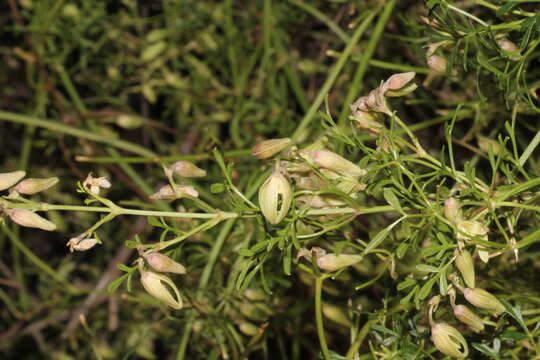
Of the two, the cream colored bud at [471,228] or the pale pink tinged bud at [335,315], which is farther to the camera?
the pale pink tinged bud at [335,315]

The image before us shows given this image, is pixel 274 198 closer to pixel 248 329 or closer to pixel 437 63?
pixel 437 63

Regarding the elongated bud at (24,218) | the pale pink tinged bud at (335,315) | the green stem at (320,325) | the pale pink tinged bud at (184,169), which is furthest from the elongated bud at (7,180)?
the pale pink tinged bud at (335,315)

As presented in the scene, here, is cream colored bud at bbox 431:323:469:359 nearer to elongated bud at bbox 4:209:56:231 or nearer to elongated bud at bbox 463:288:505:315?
elongated bud at bbox 463:288:505:315

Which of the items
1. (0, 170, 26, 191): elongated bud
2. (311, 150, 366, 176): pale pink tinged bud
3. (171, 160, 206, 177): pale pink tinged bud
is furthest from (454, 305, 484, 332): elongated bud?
(0, 170, 26, 191): elongated bud

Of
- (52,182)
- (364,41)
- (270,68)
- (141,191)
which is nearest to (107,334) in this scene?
(141,191)

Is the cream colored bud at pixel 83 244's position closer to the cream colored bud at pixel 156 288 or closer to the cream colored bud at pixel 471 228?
the cream colored bud at pixel 156 288

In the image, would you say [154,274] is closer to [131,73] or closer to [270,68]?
[270,68]
